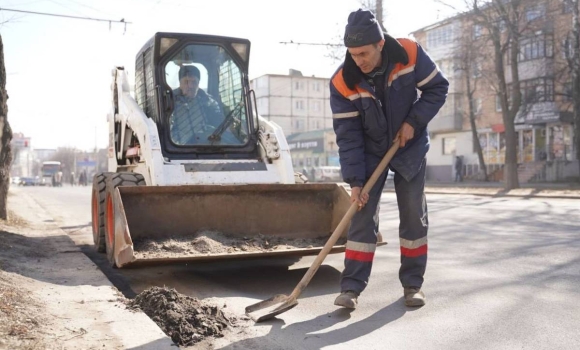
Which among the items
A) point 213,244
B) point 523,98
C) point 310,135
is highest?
point 523,98

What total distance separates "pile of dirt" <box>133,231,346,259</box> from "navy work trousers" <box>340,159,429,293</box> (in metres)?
1.10

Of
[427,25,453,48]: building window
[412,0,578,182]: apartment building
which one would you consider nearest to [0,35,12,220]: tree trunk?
[412,0,578,182]: apartment building

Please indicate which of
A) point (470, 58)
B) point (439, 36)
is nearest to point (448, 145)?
point (439, 36)

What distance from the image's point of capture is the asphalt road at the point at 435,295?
334 cm

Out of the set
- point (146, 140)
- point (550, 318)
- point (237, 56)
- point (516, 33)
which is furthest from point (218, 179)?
point (516, 33)

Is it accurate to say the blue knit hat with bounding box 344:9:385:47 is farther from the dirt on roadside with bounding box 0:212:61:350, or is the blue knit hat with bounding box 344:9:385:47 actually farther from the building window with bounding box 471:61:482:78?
the building window with bounding box 471:61:482:78

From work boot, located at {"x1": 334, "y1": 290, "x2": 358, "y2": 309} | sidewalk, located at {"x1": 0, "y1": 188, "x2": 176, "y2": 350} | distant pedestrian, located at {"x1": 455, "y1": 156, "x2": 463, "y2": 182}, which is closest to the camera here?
sidewalk, located at {"x1": 0, "y1": 188, "x2": 176, "y2": 350}

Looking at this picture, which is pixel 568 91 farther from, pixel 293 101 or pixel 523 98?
pixel 293 101

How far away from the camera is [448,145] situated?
44688 mm

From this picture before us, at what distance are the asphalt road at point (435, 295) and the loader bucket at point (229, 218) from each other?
303 millimetres

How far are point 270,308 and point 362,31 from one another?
6.29 ft

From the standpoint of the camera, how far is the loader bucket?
5.18m

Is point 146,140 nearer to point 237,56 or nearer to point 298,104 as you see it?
point 237,56

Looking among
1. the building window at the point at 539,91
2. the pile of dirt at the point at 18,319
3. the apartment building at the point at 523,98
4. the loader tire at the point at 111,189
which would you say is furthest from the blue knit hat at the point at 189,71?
the building window at the point at 539,91
